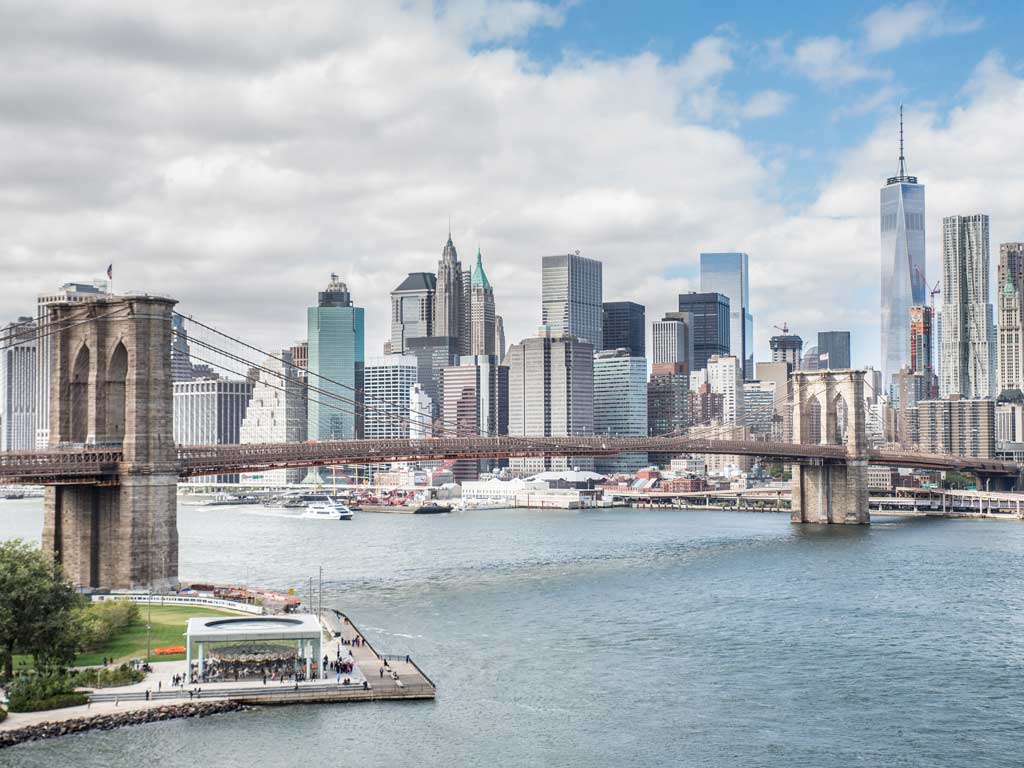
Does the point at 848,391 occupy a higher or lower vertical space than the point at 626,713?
higher

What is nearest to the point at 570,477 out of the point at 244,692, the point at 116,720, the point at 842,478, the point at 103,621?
the point at 842,478

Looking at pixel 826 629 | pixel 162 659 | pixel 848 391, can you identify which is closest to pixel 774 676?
pixel 826 629

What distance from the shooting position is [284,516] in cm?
13675

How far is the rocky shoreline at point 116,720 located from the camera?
1248 inches

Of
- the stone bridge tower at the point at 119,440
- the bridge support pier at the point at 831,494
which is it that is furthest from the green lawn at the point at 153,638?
the bridge support pier at the point at 831,494

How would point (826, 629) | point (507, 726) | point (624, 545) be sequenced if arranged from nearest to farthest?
point (507, 726) → point (826, 629) → point (624, 545)

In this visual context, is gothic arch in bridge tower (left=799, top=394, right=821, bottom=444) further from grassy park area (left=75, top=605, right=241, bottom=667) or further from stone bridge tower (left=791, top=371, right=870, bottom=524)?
grassy park area (left=75, top=605, right=241, bottom=667)

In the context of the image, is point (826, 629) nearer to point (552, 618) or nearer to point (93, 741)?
point (552, 618)

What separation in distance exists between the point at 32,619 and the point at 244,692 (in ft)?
23.5

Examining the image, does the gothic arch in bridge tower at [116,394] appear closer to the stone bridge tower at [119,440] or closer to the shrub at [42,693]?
the stone bridge tower at [119,440]

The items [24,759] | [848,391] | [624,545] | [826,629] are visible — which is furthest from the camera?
[848,391]

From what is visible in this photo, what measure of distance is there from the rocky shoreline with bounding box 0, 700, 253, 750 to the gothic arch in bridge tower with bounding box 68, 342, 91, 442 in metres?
21.7

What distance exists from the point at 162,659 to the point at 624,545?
53409 mm

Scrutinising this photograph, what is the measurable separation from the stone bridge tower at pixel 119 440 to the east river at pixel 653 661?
931cm
